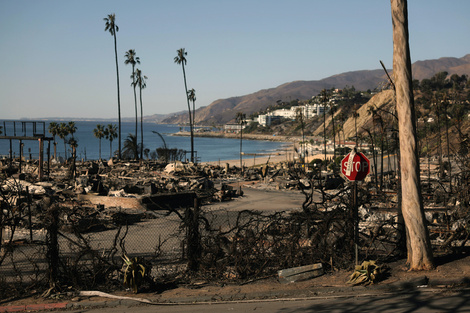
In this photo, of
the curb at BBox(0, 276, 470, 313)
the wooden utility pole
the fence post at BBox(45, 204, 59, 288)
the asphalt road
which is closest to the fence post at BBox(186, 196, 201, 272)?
the curb at BBox(0, 276, 470, 313)

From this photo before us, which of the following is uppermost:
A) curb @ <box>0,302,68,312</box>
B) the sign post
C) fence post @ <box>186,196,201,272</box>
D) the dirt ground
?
the sign post

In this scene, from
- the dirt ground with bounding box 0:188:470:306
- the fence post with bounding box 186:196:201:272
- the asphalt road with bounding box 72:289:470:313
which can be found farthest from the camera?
the fence post with bounding box 186:196:201:272

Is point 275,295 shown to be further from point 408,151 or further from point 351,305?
point 408,151

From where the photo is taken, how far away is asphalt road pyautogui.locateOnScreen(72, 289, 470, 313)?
769 cm

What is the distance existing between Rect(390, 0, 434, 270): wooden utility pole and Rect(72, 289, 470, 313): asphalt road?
0.98 meters

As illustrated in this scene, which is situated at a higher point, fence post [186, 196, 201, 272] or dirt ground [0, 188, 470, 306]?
fence post [186, 196, 201, 272]

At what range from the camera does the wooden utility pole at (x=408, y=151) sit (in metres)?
9.20

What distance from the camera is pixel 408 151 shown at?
9344 mm

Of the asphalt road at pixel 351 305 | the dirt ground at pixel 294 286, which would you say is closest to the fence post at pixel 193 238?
the dirt ground at pixel 294 286

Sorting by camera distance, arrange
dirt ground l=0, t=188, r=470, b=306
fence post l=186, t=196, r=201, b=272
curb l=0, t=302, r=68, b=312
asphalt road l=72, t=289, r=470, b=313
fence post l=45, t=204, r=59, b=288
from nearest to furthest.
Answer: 1. asphalt road l=72, t=289, r=470, b=313
2. curb l=0, t=302, r=68, b=312
3. dirt ground l=0, t=188, r=470, b=306
4. fence post l=45, t=204, r=59, b=288
5. fence post l=186, t=196, r=201, b=272

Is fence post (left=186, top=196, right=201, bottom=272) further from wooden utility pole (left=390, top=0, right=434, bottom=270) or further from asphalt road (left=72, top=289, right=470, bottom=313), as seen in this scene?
wooden utility pole (left=390, top=0, right=434, bottom=270)

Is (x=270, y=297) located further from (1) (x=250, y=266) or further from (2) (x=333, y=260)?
(2) (x=333, y=260)

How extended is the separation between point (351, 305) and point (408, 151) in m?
3.55

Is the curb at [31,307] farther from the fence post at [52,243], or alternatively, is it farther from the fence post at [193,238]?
the fence post at [193,238]
